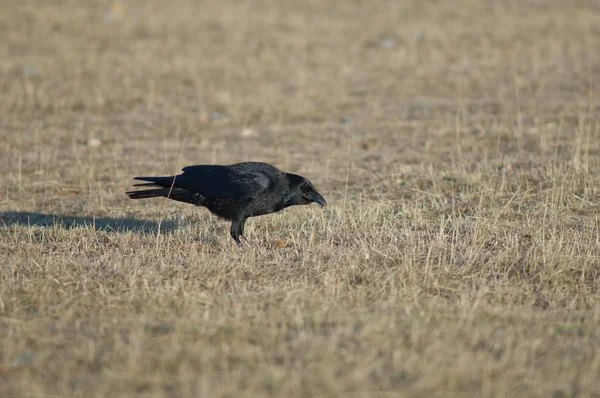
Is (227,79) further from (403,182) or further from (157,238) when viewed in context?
(157,238)

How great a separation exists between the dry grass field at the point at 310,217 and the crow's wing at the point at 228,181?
421 mm

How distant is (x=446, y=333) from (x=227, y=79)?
38.3ft

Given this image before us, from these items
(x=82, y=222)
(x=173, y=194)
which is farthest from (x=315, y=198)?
(x=82, y=222)

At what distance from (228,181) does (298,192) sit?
624 millimetres

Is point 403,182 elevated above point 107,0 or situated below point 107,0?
below

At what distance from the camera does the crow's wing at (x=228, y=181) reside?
6203 millimetres

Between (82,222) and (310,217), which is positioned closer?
(310,217)

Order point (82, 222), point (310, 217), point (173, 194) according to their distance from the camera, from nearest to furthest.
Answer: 1. point (173, 194)
2. point (310, 217)
3. point (82, 222)

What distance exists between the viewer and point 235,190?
620 centimetres

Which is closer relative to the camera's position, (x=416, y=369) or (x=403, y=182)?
(x=416, y=369)

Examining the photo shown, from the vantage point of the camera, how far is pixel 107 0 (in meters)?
21.7

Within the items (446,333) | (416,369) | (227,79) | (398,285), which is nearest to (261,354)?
(416,369)

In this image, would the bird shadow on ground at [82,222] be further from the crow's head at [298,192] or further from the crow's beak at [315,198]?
the crow's beak at [315,198]

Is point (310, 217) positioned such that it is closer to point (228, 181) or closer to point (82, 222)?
point (228, 181)
